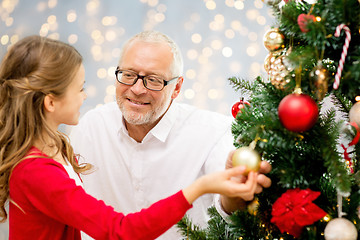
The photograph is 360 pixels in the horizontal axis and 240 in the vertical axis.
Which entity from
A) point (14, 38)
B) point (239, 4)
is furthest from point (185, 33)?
point (14, 38)

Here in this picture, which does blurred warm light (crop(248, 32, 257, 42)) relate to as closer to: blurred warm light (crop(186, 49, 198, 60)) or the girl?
blurred warm light (crop(186, 49, 198, 60))

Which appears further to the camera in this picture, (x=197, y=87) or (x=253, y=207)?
(x=197, y=87)

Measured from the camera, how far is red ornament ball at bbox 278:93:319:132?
807 mm

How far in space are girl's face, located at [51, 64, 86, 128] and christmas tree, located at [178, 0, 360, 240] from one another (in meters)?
0.51

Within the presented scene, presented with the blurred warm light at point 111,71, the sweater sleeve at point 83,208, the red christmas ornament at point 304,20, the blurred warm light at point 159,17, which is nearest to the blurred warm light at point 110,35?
the blurred warm light at point 111,71

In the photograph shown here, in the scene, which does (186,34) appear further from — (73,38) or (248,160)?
(248,160)

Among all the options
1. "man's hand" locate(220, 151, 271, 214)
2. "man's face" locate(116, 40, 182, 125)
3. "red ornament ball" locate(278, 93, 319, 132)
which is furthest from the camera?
"man's face" locate(116, 40, 182, 125)

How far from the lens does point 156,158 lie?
175cm

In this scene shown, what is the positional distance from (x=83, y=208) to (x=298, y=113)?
0.57 meters

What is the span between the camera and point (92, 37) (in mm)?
2471

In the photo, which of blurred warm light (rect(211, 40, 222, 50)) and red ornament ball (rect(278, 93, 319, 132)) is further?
blurred warm light (rect(211, 40, 222, 50))

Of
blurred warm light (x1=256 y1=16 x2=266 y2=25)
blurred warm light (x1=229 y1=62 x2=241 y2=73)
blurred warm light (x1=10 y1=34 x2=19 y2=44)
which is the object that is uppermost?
blurred warm light (x1=256 y1=16 x2=266 y2=25)

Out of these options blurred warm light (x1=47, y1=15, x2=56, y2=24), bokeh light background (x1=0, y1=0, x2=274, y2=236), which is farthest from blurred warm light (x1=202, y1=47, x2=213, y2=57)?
blurred warm light (x1=47, y1=15, x2=56, y2=24)

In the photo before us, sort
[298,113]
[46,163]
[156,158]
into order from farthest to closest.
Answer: [156,158], [46,163], [298,113]
